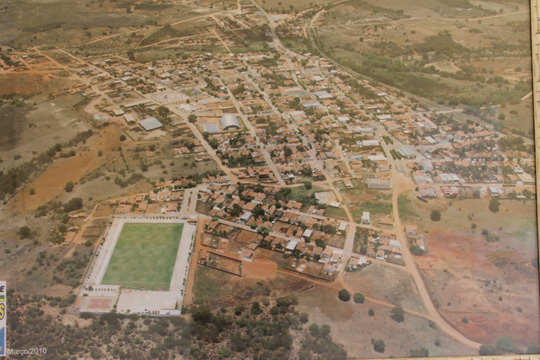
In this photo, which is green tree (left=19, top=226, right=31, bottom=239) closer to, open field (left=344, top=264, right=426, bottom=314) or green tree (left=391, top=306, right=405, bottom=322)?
open field (left=344, top=264, right=426, bottom=314)

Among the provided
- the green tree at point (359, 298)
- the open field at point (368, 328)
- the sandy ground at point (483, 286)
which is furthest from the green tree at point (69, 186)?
the sandy ground at point (483, 286)

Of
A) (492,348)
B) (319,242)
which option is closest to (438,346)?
(492,348)

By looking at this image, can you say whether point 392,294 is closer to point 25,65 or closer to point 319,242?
point 319,242

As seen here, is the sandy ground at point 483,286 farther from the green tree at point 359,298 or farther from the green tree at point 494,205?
the green tree at point 359,298

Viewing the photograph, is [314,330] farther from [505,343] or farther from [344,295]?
[505,343]

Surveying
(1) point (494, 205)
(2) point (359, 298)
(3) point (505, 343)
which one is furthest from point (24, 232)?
(1) point (494, 205)

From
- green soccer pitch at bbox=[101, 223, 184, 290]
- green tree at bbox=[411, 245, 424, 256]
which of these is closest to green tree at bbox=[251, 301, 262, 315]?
green soccer pitch at bbox=[101, 223, 184, 290]
